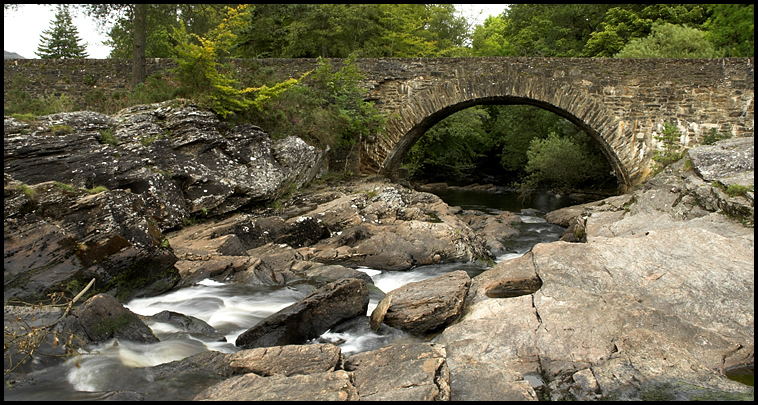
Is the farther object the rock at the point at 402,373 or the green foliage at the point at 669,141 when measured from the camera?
the green foliage at the point at 669,141

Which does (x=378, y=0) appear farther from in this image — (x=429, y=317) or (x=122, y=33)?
(x=429, y=317)

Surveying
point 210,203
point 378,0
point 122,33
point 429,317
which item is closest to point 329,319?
point 429,317

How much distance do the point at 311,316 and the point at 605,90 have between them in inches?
510

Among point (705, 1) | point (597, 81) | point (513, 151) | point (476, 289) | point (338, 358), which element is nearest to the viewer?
point (338, 358)

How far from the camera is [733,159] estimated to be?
1083 cm

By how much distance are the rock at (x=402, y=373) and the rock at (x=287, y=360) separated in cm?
20

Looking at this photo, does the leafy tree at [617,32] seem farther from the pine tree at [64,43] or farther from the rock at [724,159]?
the pine tree at [64,43]

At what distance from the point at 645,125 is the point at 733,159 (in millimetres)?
4917

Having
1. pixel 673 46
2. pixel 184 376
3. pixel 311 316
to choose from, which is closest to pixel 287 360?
pixel 184 376

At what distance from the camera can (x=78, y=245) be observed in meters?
Result: 6.89

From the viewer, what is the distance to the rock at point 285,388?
12.7 feet

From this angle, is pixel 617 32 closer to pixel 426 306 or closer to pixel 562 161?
pixel 562 161

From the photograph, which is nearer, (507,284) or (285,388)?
(285,388)

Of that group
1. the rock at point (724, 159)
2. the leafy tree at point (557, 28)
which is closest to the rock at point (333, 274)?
the rock at point (724, 159)
